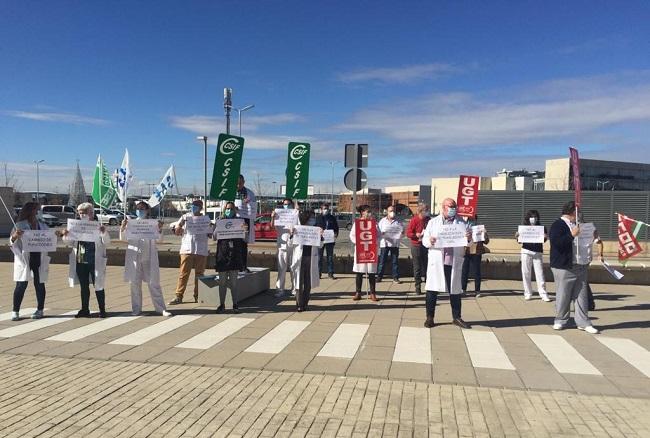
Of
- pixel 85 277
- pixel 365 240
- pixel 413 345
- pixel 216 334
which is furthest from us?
pixel 365 240

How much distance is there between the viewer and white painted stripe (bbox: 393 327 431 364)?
6.32 m

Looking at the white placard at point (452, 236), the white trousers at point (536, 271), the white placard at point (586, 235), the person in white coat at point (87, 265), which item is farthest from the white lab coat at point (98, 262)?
the white trousers at point (536, 271)

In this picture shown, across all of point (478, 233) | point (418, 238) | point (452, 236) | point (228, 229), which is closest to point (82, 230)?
point (228, 229)

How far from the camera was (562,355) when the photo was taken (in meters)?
6.57

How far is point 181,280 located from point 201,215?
1309mm

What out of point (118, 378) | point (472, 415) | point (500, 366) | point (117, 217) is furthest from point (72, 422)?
point (117, 217)

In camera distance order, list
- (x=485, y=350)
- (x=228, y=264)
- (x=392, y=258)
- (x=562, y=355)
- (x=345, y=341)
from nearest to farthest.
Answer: (x=562, y=355), (x=485, y=350), (x=345, y=341), (x=228, y=264), (x=392, y=258)

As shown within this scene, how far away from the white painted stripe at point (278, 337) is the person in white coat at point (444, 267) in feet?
6.69

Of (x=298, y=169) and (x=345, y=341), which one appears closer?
(x=345, y=341)

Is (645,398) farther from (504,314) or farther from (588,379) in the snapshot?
(504,314)

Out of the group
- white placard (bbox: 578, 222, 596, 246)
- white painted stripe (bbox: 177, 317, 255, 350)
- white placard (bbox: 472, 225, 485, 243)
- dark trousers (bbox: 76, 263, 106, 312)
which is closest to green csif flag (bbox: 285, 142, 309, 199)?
white painted stripe (bbox: 177, 317, 255, 350)

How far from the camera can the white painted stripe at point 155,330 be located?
Result: 696 centimetres

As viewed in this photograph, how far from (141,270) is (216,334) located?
81.0 inches

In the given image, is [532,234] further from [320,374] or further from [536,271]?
[320,374]
